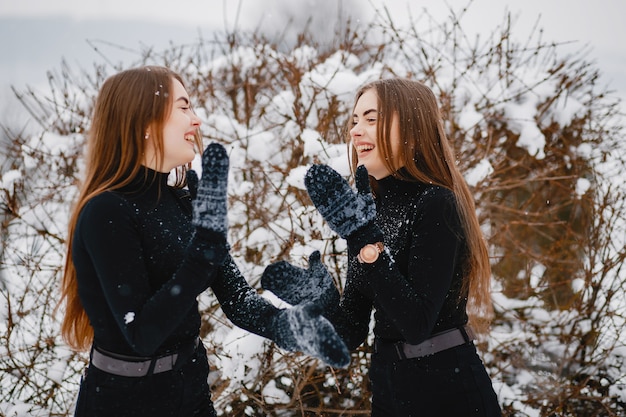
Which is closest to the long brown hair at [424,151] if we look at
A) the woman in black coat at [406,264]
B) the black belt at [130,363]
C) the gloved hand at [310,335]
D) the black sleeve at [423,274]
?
the woman in black coat at [406,264]

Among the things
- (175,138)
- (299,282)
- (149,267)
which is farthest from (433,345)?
(175,138)

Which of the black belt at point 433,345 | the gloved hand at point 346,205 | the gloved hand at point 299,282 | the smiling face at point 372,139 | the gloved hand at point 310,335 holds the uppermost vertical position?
the smiling face at point 372,139

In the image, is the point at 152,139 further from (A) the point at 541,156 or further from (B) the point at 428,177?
(A) the point at 541,156

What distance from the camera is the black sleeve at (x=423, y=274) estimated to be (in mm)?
1574

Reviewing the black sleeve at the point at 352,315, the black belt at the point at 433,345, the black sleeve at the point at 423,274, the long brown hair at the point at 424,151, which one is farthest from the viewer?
the black sleeve at the point at 352,315

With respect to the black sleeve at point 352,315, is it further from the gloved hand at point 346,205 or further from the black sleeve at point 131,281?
the black sleeve at point 131,281

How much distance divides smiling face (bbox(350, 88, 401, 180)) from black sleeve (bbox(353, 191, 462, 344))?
241 millimetres

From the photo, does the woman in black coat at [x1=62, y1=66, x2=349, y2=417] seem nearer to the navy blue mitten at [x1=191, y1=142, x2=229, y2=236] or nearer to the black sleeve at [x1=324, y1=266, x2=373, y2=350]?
the navy blue mitten at [x1=191, y1=142, x2=229, y2=236]

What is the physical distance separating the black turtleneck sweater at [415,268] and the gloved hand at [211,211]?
0.46 m

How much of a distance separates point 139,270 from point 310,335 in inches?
21.1

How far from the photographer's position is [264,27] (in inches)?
199

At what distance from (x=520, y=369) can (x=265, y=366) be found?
7.42 feet

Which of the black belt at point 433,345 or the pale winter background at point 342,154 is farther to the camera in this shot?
the pale winter background at point 342,154

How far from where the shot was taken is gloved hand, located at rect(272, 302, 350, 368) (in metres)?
1.46
